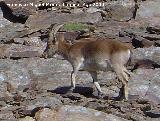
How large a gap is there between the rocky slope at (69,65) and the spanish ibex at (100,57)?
696 millimetres

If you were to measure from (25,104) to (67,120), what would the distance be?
220 cm

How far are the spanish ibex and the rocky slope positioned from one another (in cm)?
70

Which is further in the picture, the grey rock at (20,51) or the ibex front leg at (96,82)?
the grey rock at (20,51)

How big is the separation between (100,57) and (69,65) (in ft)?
12.5

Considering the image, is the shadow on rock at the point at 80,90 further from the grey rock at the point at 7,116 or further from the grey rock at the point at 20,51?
the grey rock at the point at 20,51

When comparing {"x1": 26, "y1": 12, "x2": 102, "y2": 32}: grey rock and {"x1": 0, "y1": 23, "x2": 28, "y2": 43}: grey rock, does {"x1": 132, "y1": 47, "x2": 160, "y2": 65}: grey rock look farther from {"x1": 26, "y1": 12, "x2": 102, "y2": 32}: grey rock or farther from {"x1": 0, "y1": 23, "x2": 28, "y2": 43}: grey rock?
{"x1": 0, "y1": 23, "x2": 28, "y2": 43}: grey rock

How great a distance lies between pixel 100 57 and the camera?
704 inches

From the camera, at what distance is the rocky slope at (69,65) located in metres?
15.2

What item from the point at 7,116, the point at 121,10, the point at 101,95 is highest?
the point at 121,10

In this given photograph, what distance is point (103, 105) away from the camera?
52.1ft

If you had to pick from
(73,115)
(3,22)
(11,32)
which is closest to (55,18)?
(11,32)

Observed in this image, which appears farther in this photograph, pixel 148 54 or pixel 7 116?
pixel 148 54

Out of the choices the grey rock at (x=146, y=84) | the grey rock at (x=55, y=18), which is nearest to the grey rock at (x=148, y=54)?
the grey rock at (x=146, y=84)

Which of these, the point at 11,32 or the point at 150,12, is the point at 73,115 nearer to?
the point at 11,32
